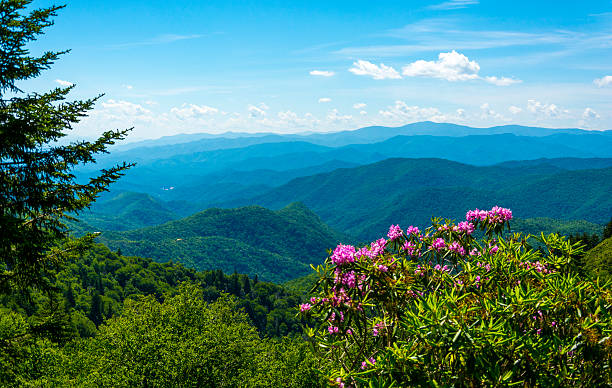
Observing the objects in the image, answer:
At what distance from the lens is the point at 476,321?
636cm

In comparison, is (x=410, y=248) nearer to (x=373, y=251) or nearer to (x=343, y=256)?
(x=373, y=251)

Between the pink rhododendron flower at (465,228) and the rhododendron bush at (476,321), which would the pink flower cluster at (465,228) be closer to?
the pink rhododendron flower at (465,228)

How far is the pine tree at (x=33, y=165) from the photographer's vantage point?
9.34 meters

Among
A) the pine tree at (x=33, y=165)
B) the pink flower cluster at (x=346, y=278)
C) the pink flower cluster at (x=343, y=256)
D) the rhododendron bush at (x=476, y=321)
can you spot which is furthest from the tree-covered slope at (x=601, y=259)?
the pine tree at (x=33, y=165)

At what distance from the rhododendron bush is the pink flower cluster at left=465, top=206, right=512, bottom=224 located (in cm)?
76

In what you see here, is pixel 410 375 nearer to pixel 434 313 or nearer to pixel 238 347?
pixel 434 313

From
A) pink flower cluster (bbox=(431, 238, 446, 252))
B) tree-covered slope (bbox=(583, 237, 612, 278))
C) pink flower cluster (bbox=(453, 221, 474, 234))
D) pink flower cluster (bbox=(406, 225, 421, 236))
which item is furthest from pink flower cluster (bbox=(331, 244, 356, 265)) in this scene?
tree-covered slope (bbox=(583, 237, 612, 278))

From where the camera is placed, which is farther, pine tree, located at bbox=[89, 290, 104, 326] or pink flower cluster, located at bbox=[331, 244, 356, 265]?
pine tree, located at bbox=[89, 290, 104, 326]

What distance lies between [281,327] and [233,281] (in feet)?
78.9

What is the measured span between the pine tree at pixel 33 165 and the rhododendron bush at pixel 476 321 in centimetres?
756

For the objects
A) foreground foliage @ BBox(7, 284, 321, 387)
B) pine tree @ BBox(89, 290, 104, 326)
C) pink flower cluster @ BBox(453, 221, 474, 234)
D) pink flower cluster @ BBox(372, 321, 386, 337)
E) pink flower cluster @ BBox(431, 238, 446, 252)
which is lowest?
pine tree @ BBox(89, 290, 104, 326)

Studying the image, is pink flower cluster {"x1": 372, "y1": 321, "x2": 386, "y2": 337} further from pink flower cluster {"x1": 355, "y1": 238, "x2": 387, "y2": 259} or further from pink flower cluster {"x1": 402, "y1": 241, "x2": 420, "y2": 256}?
pink flower cluster {"x1": 402, "y1": 241, "x2": 420, "y2": 256}

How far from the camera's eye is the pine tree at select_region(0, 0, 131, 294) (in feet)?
30.7

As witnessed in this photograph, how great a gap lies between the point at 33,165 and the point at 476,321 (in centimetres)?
1166
